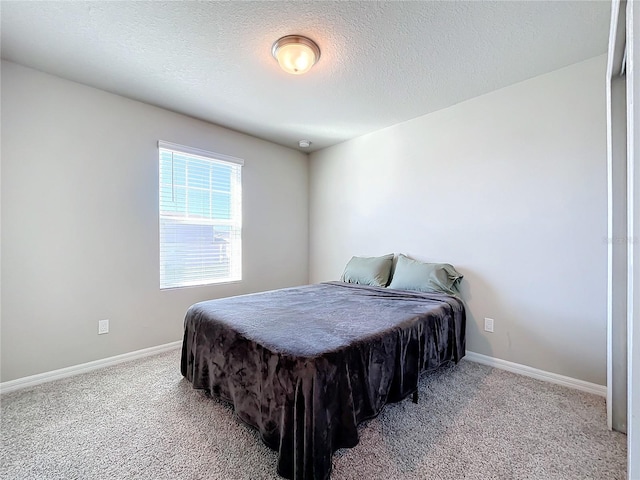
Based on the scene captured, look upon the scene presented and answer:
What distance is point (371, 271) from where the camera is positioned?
3174 millimetres

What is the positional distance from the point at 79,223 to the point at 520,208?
3862 millimetres

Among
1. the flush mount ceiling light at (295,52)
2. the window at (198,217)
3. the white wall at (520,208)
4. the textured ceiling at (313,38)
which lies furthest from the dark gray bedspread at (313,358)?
the textured ceiling at (313,38)

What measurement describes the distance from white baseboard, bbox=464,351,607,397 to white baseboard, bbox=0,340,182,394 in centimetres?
308

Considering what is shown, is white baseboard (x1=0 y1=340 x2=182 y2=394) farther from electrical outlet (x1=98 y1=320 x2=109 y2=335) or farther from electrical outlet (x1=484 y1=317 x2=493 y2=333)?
electrical outlet (x1=484 y1=317 x2=493 y2=333)

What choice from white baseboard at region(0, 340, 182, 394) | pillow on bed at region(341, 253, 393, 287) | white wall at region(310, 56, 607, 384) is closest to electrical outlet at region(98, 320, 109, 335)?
white baseboard at region(0, 340, 182, 394)

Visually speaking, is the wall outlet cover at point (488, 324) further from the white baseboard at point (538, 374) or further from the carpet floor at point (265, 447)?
the carpet floor at point (265, 447)

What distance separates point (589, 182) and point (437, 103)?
145cm

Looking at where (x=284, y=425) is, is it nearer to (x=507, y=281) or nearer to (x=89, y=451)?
(x=89, y=451)

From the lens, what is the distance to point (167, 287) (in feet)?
9.77

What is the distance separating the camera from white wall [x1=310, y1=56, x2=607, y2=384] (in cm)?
213

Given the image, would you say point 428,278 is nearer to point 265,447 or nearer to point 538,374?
point 538,374

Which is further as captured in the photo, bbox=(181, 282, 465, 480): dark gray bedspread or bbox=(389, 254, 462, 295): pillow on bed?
bbox=(389, 254, 462, 295): pillow on bed

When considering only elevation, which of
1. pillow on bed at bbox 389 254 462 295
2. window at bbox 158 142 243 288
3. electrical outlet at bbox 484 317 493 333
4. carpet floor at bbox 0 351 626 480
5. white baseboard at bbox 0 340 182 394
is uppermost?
window at bbox 158 142 243 288

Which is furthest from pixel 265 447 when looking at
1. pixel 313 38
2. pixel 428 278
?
pixel 313 38
